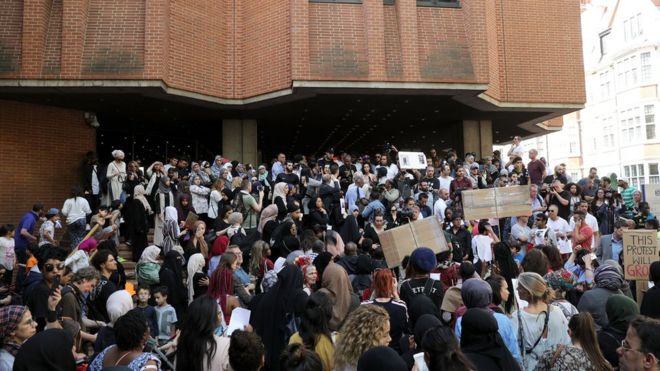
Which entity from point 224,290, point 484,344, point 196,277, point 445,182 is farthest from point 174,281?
point 445,182

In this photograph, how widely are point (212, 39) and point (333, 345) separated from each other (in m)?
16.0

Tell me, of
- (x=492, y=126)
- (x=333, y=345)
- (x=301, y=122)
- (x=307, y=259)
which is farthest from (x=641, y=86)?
(x=333, y=345)

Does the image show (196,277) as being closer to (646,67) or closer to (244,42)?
(244,42)

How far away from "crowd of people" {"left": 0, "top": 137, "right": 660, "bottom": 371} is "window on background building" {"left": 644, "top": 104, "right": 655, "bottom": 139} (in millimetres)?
29306

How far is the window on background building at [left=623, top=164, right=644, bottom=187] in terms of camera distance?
40219 millimetres

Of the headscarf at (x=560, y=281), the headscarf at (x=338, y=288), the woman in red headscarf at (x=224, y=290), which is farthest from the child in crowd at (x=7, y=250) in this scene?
the headscarf at (x=560, y=281)

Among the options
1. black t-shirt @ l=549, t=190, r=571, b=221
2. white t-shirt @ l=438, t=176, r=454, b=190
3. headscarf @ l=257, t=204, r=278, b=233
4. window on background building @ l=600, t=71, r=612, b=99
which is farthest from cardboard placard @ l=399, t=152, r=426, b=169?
window on background building @ l=600, t=71, r=612, b=99

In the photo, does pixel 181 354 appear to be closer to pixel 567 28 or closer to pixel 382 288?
pixel 382 288

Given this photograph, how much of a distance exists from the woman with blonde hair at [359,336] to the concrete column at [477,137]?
1978 cm

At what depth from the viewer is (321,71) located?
17.9m

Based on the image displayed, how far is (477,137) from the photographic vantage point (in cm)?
2380

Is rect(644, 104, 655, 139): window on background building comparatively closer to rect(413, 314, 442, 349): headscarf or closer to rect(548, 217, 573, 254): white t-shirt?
rect(548, 217, 573, 254): white t-shirt

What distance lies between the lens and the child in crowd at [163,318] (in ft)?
22.2

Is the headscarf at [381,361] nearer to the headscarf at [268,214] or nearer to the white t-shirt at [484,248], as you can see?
the white t-shirt at [484,248]
